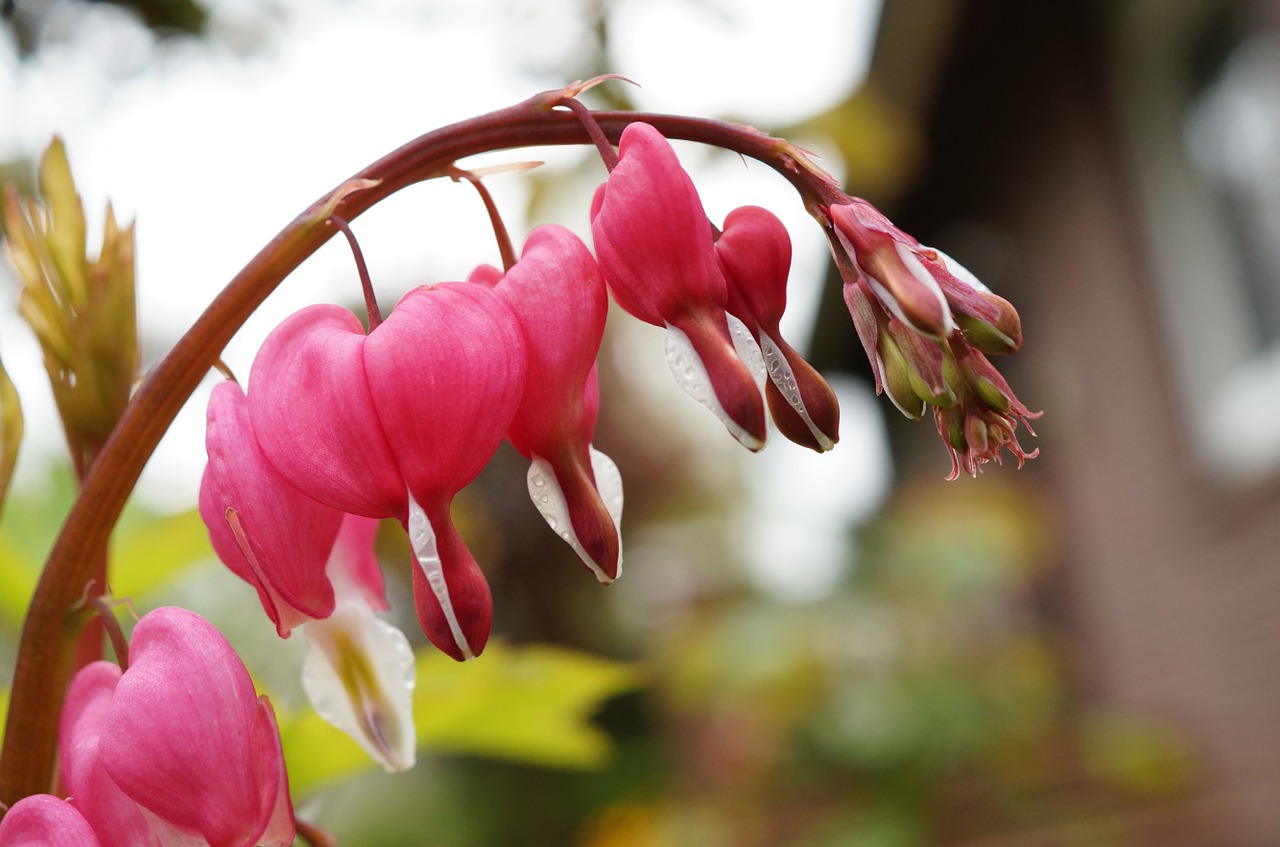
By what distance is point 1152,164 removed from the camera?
3861 mm

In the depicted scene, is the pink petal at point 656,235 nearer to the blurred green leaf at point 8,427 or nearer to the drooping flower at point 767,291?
the drooping flower at point 767,291

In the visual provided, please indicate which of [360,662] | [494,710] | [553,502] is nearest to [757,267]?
[553,502]

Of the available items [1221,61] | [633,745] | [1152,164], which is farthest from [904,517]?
[1221,61]

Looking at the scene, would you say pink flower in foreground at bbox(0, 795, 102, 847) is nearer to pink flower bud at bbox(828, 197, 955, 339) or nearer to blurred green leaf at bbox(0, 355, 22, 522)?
blurred green leaf at bbox(0, 355, 22, 522)

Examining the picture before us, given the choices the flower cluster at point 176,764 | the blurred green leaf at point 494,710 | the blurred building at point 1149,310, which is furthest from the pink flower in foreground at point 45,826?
the blurred building at point 1149,310

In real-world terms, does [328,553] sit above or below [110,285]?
below

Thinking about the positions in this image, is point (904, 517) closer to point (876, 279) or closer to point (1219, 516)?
point (1219, 516)

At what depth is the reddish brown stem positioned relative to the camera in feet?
1.36

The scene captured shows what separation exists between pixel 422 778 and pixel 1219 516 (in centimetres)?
287

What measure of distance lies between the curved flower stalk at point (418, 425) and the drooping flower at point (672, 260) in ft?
0.16

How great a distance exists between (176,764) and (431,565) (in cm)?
10

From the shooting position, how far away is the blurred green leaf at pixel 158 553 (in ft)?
2.93

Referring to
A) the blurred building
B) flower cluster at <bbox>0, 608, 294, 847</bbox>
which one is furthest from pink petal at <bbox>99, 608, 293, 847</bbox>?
the blurred building

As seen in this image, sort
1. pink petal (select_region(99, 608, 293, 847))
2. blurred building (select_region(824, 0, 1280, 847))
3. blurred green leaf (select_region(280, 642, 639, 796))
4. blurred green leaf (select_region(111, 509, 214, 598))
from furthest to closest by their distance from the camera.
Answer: blurred building (select_region(824, 0, 1280, 847)), blurred green leaf (select_region(111, 509, 214, 598)), blurred green leaf (select_region(280, 642, 639, 796)), pink petal (select_region(99, 608, 293, 847))
